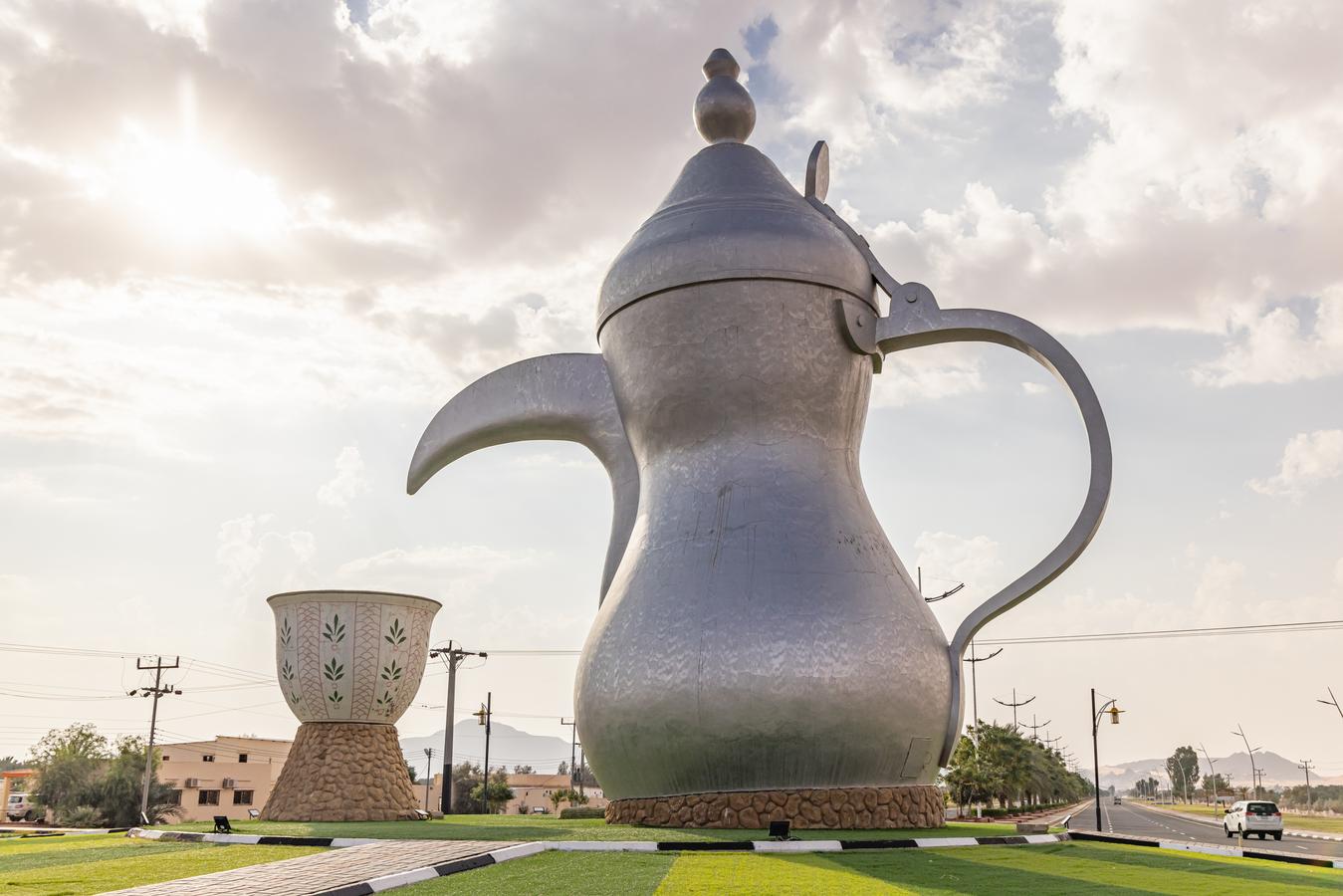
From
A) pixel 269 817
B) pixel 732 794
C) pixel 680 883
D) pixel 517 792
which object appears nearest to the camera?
pixel 680 883

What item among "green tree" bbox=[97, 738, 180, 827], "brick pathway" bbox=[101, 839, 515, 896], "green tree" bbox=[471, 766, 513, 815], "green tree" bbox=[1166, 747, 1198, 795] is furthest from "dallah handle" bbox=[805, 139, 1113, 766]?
"green tree" bbox=[1166, 747, 1198, 795]

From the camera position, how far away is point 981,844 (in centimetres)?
1289

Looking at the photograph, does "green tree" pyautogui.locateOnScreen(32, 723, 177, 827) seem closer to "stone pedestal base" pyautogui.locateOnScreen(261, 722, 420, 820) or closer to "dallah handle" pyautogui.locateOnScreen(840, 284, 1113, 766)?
"stone pedestal base" pyautogui.locateOnScreen(261, 722, 420, 820)

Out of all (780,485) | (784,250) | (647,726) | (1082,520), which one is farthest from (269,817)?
(1082,520)

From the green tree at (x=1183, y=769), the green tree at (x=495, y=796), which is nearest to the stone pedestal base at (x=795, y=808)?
the green tree at (x=495, y=796)

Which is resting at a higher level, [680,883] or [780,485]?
[780,485]

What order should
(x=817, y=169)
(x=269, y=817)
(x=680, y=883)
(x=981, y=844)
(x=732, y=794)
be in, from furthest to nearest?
1. (x=269, y=817)
2. (x=817, y=169)
3. (x=732, y=794)
4. (x=981, y=844)
5. (x=680, y=883)

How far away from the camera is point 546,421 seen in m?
19.8

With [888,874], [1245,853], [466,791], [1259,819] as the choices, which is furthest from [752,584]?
[466,791]

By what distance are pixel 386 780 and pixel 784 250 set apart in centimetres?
1452

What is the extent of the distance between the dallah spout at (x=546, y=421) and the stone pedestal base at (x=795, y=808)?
4.32m

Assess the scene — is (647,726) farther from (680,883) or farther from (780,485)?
(680,883)

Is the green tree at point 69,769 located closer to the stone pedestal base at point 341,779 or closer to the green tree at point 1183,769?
the stone pedestal base at point 341,779

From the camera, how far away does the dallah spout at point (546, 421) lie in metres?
18.9
